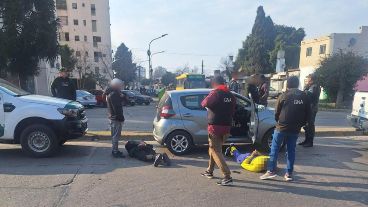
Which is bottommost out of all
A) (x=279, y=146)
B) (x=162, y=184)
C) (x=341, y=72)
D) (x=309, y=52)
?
(x=162, y=184)

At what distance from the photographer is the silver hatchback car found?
A: 736cm

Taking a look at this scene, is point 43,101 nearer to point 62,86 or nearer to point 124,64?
point 62,86

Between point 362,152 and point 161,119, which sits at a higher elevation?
point 161,119

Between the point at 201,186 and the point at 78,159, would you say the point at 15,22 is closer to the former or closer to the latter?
the point at 78,159

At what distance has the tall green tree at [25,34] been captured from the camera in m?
17.4

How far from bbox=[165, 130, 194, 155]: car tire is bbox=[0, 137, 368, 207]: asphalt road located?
209 mm

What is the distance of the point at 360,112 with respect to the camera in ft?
25.5

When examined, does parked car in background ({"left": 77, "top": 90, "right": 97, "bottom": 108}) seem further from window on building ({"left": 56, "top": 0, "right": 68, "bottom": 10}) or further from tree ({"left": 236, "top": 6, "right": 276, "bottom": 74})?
window on building ({"left": 56, "top": 0, "right": 68, "bottom": 10})

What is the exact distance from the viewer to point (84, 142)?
879 cm

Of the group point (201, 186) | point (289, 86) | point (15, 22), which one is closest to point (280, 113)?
point (289, 86)

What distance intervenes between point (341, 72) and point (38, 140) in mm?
23084

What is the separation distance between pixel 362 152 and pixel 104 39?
223ft

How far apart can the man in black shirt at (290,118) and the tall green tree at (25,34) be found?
16.1m

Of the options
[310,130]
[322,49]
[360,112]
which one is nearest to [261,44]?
[322,49]
